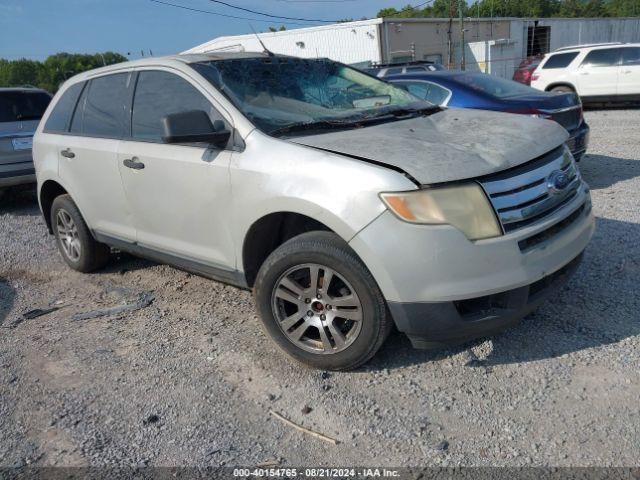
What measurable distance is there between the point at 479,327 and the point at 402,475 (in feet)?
2.73

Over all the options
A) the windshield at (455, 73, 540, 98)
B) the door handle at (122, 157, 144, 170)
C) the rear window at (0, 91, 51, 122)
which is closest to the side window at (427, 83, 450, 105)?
the windshield at (455, 73, 540, 98)

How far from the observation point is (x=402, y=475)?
246cm

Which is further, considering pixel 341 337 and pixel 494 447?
pixel 341 337

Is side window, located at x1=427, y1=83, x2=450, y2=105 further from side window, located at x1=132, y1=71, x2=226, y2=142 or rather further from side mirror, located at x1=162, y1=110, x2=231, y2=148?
side mirror, located at x1=162, y1=110, x2=231, y2=148

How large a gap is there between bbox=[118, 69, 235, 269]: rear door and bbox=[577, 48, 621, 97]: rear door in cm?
1415

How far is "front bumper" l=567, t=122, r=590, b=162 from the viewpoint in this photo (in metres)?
6.94

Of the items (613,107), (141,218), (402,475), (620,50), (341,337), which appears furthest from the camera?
(613,107)

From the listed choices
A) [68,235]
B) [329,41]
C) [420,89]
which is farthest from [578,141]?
[329,41]

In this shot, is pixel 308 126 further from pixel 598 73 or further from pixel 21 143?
pixel 598 73

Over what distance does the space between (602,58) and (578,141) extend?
9.81 meters

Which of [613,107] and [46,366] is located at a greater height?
[46,366]

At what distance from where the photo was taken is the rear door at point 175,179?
3.54m

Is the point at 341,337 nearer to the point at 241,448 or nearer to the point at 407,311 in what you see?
the point at 407,311

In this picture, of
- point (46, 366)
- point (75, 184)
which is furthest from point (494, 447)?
point (75, 184)
